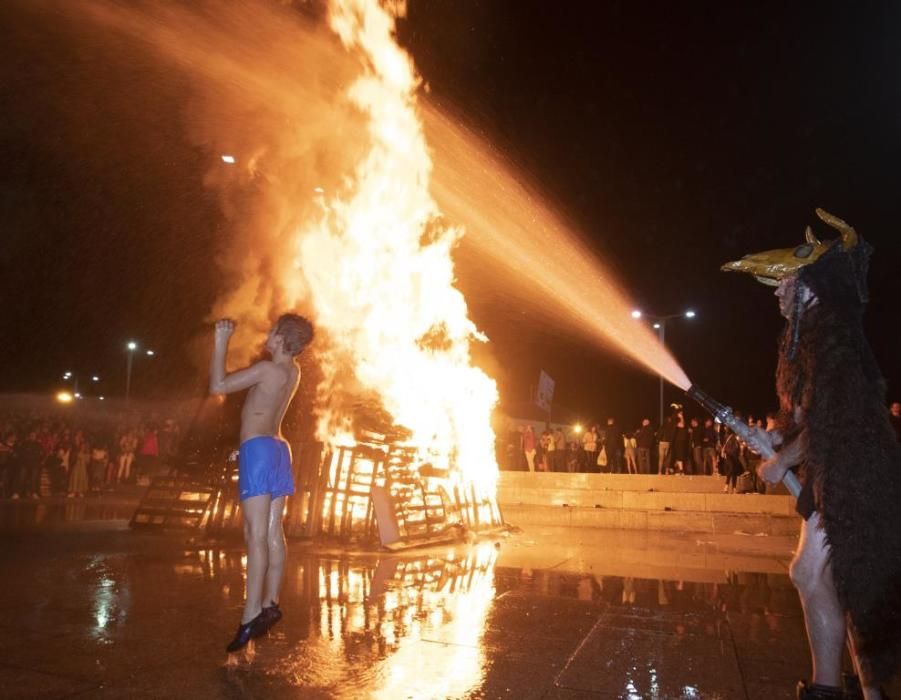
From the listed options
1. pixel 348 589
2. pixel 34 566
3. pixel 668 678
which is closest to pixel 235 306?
pixel 34 566

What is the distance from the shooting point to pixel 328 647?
393cm

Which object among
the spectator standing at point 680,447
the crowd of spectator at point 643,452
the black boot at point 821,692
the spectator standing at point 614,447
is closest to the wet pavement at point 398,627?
the black boot at point 821,692

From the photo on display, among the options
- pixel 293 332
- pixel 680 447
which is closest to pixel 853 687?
pixel 293 332

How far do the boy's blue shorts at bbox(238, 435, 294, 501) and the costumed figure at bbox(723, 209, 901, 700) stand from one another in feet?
8.72

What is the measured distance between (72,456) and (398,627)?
49.1ft

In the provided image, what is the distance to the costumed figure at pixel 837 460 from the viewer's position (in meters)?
2.62

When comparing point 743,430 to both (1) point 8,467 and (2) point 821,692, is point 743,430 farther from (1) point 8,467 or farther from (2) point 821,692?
(1) point 8,467

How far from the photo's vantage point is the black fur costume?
8.54 feet

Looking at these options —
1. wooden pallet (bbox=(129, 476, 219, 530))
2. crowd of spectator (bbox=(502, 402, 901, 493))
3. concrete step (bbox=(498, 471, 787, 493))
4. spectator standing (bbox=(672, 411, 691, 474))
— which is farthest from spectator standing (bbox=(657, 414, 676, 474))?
wooden pallet (bbox=(129, 476, 219, 530))

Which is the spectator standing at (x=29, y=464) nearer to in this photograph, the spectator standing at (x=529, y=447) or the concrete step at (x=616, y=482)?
the concrete step at (x=616, y=482)

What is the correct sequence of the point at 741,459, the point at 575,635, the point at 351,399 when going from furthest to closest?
the point at 741,459 → the point at 351,399 → the point at 575,635

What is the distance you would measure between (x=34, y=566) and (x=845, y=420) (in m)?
6.72

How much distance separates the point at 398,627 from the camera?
4.41 meters

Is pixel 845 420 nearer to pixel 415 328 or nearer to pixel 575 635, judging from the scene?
pixel 575 635
